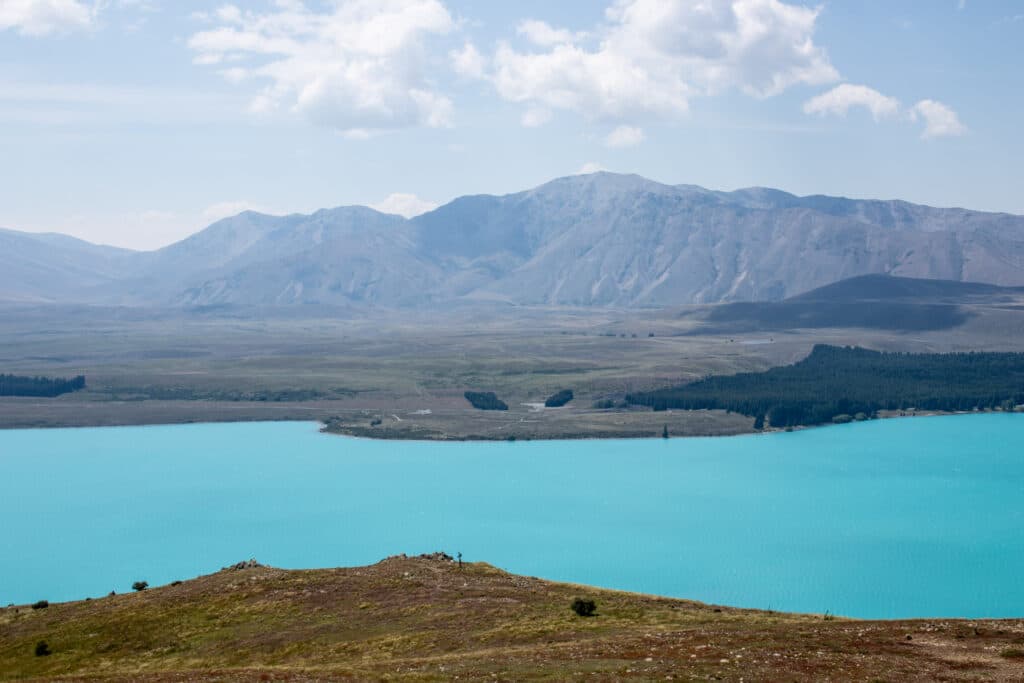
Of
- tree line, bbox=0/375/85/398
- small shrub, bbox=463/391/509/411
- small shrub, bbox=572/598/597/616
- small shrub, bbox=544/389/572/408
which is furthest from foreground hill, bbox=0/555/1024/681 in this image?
tree line, bbox=0/375/85/398

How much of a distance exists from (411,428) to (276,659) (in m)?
82.1

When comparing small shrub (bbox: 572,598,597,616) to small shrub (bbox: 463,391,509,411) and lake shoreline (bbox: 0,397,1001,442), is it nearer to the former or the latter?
lake shoreline (bbox: 0,397,1001,442)

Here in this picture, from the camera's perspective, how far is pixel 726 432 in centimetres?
10469

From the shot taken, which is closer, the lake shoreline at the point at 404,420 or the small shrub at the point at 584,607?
the small shrub at the point at 584,607

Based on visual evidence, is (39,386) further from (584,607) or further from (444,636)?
(584,607)

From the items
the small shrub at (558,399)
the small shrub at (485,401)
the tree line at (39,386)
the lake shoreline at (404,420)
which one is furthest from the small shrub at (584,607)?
the tree line at (39,386)

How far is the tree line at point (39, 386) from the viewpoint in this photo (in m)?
134

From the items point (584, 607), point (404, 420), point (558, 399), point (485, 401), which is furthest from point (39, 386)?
point (584, 607)

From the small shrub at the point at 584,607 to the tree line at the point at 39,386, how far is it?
388 ft

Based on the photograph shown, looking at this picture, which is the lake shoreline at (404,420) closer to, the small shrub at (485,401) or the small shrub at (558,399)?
the small shrub at (485,401)

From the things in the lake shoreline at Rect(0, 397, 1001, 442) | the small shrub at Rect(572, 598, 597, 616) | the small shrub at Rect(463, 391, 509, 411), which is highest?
the small shrub at Rect(572, 598, 597, 616)

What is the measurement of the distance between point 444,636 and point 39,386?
407 feet

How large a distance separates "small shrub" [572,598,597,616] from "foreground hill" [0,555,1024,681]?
0.25 metres

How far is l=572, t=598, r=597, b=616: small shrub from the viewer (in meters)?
26.8
